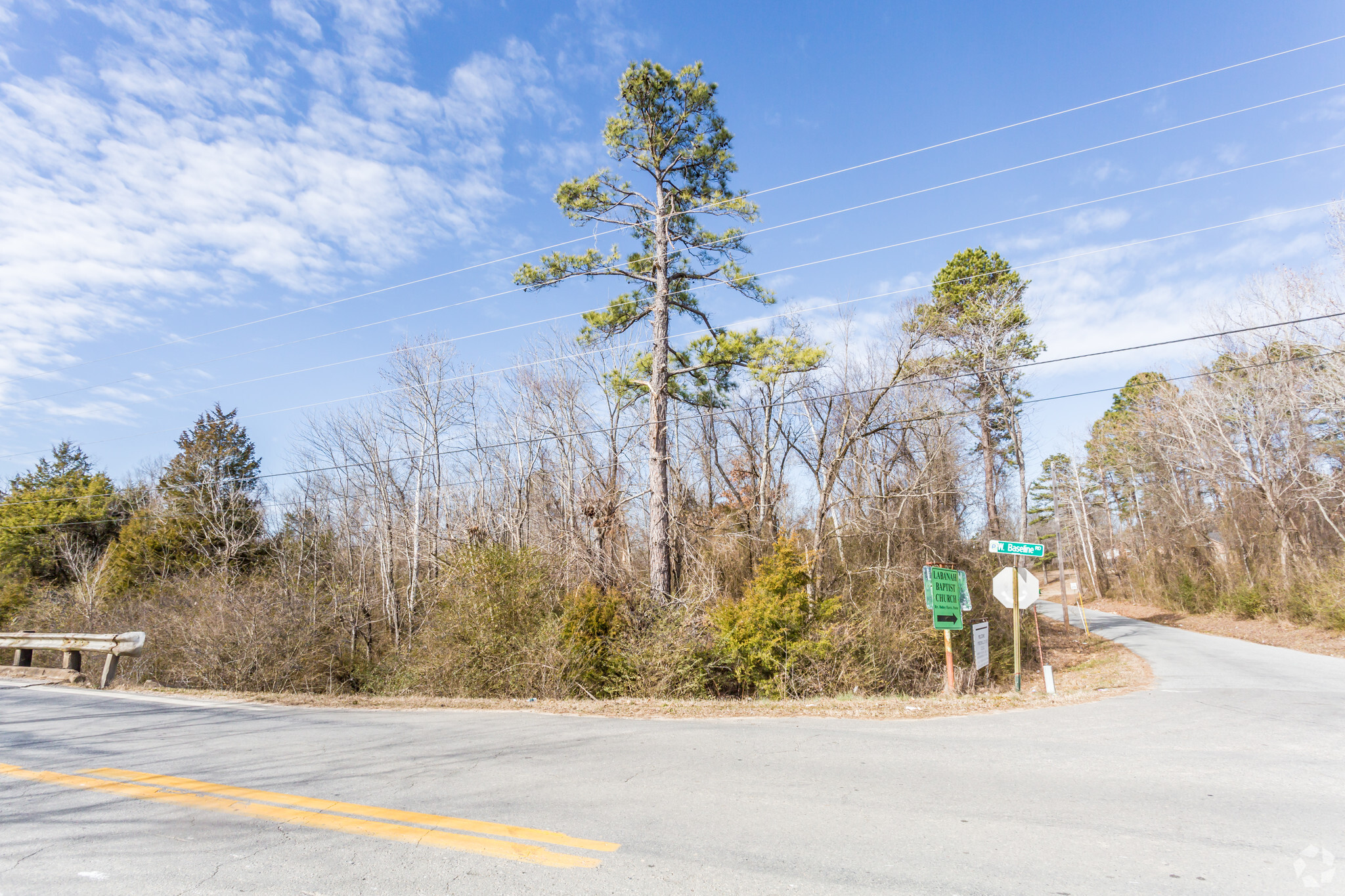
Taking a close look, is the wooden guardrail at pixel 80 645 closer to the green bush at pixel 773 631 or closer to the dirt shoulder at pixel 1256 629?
the green bush at pixel 773 631

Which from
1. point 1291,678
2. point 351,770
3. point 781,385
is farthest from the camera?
point 781,385

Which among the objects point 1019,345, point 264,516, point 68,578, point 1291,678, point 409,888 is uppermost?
point 1019,345

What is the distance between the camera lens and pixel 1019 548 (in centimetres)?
1123

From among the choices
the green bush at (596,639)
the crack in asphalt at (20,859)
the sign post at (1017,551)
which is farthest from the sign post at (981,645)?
the crack in asphalt at (20,859)

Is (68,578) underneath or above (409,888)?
above

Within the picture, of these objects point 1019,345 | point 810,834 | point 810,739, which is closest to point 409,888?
point 810,834

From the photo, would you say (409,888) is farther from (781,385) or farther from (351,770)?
(781,385)

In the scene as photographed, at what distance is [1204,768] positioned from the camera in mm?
5691

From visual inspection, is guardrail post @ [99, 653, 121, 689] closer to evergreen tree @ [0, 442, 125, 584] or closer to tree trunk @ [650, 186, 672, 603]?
tree trunk @ [650, 186, 672, 603]

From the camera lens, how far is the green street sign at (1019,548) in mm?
10970

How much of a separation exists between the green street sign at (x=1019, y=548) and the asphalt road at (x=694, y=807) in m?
3.28

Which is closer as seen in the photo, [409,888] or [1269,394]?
[409,888]

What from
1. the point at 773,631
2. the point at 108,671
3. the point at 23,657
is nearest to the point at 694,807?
the point at 773,631

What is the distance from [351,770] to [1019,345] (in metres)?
23.3
